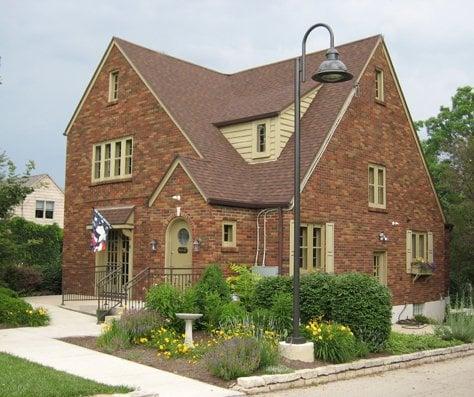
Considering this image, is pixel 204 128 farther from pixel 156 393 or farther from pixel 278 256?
pixel 156 393

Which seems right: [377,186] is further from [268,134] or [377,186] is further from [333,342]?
[333,342]

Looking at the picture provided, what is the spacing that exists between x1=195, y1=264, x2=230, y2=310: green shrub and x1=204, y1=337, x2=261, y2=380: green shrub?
11.7 feet

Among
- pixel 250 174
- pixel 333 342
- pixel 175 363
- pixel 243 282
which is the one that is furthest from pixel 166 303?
pixel 250 174

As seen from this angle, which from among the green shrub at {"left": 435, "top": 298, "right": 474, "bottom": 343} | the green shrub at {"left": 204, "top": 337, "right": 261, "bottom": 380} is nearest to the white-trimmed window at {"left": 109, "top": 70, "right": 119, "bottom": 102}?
the green shrub at {"left": 435, "top": 298, "right": 474, "bottom": 343}

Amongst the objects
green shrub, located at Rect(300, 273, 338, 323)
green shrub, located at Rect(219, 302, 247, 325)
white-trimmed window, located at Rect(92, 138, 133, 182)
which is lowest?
green shrub, located at Rect(219, 302, 247, 325)

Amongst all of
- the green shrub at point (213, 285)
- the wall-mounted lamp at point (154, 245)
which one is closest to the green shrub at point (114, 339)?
the green shrub at point (213, 285)

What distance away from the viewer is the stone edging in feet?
29.8

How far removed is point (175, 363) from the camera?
10508mm

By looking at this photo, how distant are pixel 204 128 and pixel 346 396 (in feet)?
39.7

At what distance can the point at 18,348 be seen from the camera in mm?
11508

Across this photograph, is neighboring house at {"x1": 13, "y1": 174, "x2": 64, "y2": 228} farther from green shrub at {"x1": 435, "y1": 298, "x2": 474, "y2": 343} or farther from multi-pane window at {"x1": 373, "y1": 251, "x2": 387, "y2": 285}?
green shrub at {"x1": 435, "y1": 298, "x2": 474, "y2": 343}

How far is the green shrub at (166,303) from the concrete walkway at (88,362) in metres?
1.68

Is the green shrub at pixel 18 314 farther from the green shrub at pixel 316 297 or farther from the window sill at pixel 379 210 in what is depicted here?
the window sill at pixel 379 210

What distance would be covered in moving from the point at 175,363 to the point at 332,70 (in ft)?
18.7
